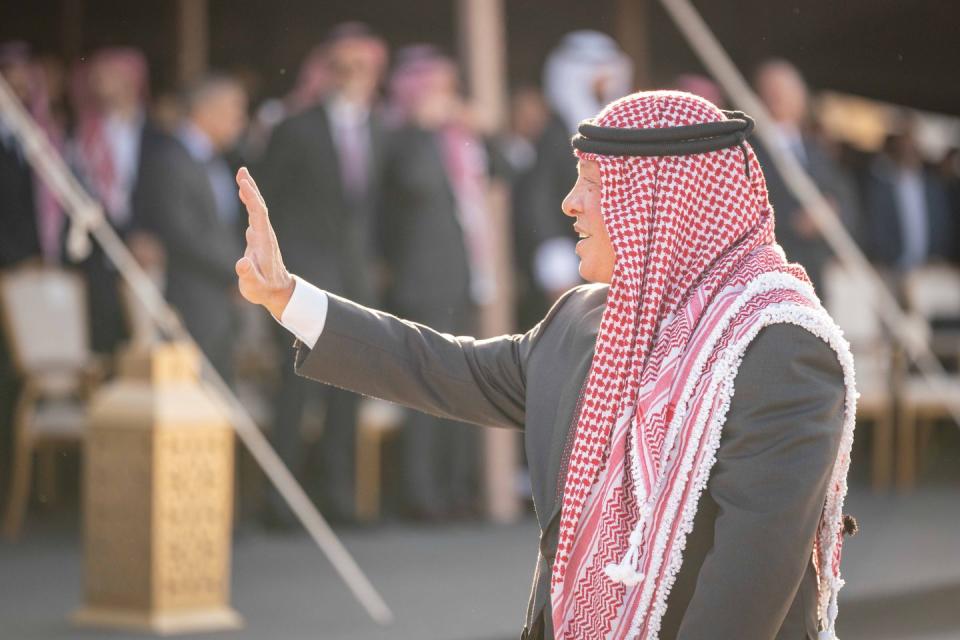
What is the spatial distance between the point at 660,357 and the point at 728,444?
Result: 16cm

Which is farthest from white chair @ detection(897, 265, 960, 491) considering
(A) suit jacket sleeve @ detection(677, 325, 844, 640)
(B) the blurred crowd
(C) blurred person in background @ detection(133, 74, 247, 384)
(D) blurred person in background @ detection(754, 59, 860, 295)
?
(A) suit jacket sleeve @ detection(677, 325, 844, 640)

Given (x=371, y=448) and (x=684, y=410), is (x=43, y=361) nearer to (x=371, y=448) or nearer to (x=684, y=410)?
(x=371, y=448)

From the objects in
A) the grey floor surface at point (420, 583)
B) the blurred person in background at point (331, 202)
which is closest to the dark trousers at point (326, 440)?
the blurred person in background at point (331, 202)

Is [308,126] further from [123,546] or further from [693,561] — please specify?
[693,561]

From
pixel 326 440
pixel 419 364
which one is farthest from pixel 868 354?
pixel 419 364

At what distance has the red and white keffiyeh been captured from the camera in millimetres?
Answer: 2227

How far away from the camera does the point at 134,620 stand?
4867 millimetres

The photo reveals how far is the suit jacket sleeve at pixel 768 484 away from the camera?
7.03ft

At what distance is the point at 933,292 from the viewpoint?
29.1 ft

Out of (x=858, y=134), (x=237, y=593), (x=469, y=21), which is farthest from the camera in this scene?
(x=858, y=134)

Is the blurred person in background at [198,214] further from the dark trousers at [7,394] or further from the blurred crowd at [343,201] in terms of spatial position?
the dark trousers at [7,394]

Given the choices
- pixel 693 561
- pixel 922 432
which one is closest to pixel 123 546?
pixel 693 561

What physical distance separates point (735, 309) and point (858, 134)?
1431 centimetres

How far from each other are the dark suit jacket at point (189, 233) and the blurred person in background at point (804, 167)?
2454 mm
